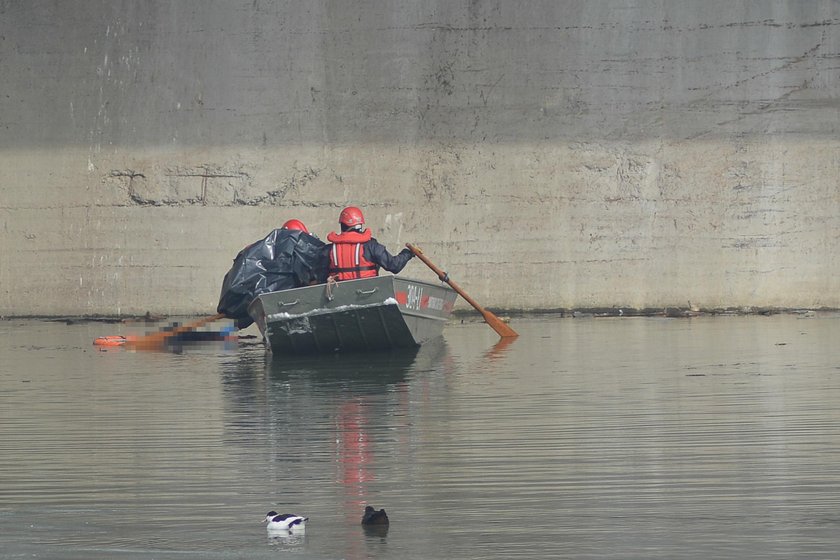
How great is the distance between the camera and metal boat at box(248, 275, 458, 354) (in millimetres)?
15688

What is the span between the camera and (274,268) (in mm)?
17062

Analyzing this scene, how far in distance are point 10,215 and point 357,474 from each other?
1535 centimetres

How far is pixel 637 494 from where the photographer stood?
7336mm

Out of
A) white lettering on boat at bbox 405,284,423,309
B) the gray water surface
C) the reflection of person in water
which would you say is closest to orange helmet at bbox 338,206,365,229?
white lettering on boat at bbox 405,284,423,309

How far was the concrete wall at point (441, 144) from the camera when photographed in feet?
70.6

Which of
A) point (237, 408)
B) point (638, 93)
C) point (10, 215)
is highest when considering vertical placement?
point (638, 93)

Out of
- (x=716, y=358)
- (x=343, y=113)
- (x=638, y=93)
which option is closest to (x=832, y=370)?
(x=716, y=358)

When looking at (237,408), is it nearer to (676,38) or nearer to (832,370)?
(832,370)

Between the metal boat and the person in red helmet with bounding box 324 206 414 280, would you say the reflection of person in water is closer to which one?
the metal boat

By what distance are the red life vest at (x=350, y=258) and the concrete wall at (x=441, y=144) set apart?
18.3 feet

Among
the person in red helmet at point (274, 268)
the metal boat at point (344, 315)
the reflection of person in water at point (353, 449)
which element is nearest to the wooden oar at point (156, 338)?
the person in red helmet at point (274, 268)

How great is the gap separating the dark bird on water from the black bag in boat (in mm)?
9875

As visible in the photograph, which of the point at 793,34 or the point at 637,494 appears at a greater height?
the point at 793,34

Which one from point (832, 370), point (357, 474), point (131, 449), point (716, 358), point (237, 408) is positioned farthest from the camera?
point (716, 358)
